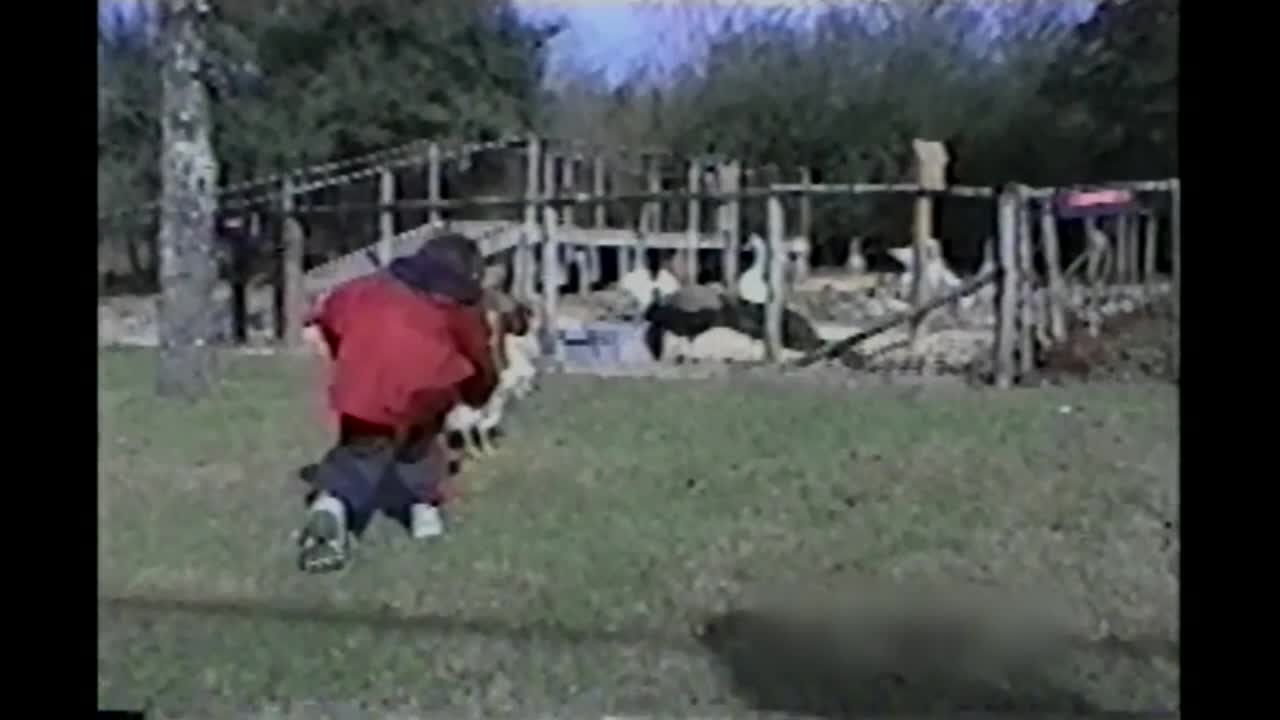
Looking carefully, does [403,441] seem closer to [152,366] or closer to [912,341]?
[152,366]

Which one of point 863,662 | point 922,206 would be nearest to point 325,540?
point 863,662

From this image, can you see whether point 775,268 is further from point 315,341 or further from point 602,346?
point 315,341

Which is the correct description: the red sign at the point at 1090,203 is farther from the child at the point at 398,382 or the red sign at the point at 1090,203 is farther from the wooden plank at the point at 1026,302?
the child at the point at 398,382

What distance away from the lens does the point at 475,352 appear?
4.31 meters

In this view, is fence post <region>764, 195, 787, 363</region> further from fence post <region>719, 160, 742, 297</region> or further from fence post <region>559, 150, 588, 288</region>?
fence post <region>559, 150, 588, 288</region>

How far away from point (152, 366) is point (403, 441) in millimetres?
563

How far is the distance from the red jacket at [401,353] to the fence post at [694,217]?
489mm

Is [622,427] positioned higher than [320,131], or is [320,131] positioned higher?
[320,131]

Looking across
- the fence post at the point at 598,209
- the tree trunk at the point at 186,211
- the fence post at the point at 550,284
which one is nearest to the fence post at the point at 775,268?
the fence post at the point at 598,209

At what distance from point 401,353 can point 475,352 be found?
169 mm

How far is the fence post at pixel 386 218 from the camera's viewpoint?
167 inches

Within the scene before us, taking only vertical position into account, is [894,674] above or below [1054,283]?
below
